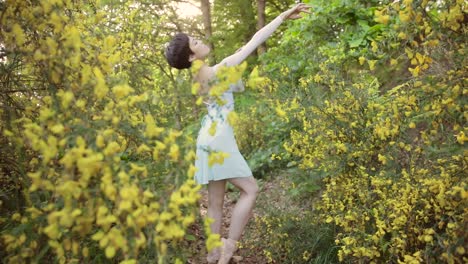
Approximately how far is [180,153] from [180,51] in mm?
1432

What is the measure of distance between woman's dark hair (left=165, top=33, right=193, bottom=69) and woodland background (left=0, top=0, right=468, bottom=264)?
0.31 ft

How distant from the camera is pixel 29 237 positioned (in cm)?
200

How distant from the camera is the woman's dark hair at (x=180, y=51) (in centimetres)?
310

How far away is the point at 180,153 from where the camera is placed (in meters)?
1.81

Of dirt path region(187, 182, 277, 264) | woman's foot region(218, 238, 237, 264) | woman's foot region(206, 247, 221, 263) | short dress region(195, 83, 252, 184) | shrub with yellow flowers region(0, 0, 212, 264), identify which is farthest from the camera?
dirt path region(187, 182, 277, 264)

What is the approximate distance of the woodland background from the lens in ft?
5.36

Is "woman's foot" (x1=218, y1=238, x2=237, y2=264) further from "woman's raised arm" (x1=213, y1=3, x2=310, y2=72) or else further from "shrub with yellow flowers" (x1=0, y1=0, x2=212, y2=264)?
"woman's raised arm" (x1=213, y1=3, x2=310, y2=72)

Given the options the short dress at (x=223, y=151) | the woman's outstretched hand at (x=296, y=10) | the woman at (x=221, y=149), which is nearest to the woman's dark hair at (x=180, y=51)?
the woman at (x=221, y=149)

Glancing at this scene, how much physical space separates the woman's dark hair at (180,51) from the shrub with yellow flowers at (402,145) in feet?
3.47

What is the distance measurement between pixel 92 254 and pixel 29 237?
661 millimetres

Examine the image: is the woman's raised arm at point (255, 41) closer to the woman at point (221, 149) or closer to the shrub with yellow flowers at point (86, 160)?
the woman at point (221, 149)

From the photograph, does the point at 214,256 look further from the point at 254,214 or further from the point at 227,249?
the point at 254,214

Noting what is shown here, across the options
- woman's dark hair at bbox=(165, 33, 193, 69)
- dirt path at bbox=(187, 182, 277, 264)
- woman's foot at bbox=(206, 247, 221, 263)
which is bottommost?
dirt path at bbox=(187, 182, 277, 264)

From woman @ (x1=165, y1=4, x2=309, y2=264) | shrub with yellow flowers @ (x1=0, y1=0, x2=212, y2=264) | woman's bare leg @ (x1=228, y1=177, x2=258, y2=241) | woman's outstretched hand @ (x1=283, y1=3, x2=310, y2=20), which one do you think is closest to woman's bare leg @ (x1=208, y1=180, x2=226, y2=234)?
woman @ (x1=165, y1=4, x2=309, y2=264)
